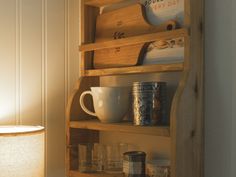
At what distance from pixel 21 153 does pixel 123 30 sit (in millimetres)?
540

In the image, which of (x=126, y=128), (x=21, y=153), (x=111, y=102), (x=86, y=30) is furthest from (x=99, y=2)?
(x=21, y=153)

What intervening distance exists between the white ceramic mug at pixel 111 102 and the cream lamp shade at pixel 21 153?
0.67ft

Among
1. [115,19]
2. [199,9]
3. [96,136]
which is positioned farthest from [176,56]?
[96,136]

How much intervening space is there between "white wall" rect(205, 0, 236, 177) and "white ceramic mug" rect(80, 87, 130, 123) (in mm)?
262

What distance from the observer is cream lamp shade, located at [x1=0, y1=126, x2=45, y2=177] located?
1.04m

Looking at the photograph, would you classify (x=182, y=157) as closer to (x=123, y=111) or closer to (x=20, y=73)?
(x=123, y=111)

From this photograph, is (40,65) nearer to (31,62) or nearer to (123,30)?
(31,62)

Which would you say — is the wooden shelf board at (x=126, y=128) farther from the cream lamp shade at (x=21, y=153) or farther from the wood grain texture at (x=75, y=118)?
the cream lamp shade at (x=21, y=153)

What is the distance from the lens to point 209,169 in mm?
1067

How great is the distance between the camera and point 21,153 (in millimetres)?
1056

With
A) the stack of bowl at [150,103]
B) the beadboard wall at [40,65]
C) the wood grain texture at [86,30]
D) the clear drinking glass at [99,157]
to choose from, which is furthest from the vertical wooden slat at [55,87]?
the stack of bowl at [150,103]

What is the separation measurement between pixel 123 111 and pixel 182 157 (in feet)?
0.92

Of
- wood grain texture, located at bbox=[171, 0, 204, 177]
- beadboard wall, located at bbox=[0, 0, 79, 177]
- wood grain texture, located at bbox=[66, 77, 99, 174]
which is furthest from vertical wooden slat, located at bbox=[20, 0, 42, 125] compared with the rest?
wood grain texture, located at bbox=[171, 0, 204, 177]

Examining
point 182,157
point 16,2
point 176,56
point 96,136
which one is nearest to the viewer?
point 182,157
